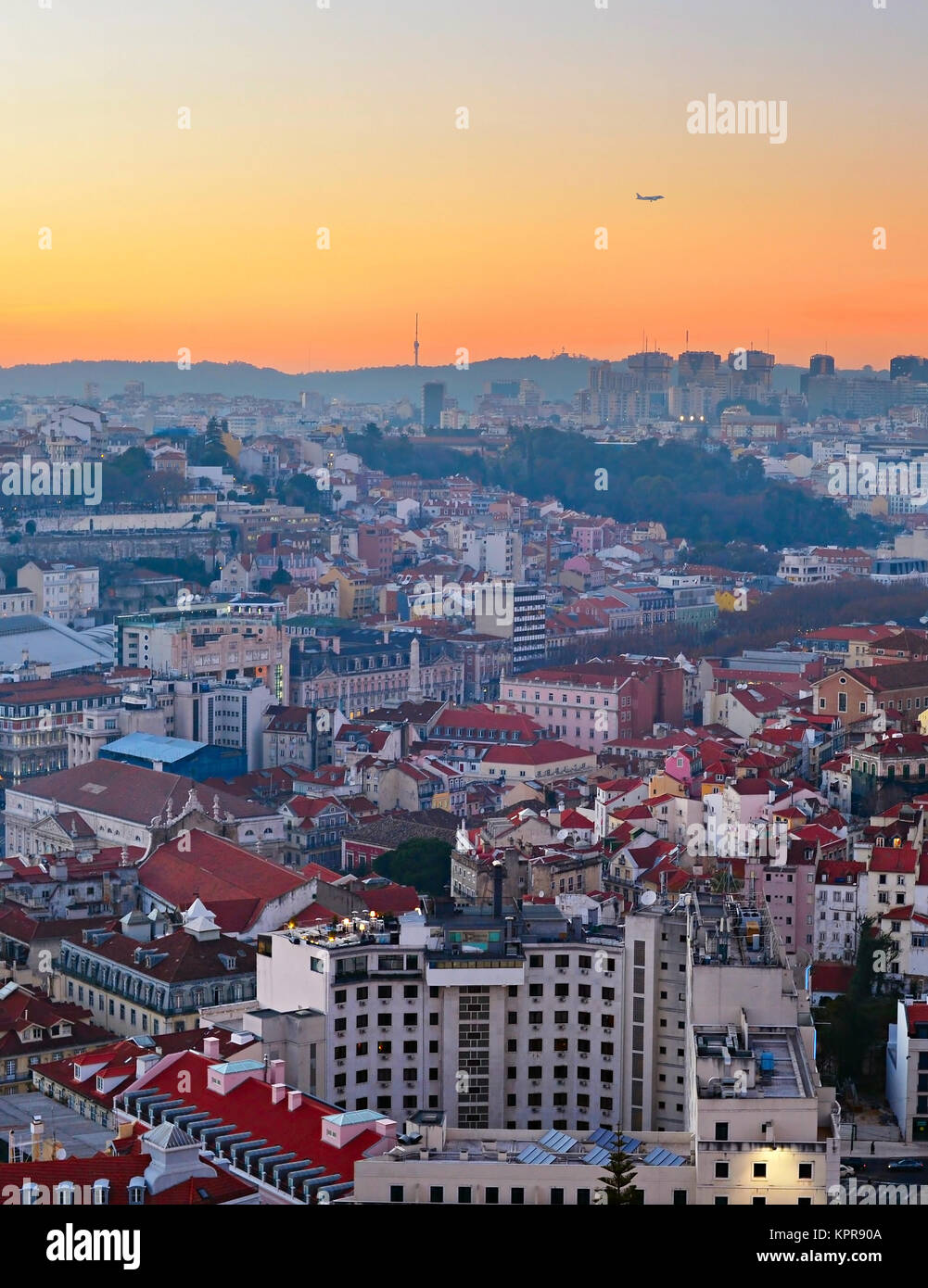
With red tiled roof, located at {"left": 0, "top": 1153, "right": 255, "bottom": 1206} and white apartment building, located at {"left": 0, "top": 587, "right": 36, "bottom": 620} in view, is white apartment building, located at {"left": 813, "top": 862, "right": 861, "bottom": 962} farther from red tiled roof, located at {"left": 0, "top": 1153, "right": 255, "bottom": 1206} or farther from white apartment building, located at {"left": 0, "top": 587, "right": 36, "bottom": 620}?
white apartment building, located at {"left": 0, "top": 587, "right": 36, "bottom": 620}

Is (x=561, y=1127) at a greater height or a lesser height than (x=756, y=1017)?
lesser

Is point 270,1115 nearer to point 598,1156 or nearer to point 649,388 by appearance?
point 598,1156

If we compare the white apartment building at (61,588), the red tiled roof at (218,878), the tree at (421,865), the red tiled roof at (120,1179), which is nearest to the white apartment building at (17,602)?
the white apartment building at (61,588)

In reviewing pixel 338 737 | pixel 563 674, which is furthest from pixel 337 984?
pixel 563 674

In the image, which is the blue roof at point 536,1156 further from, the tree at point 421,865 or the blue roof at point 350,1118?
the tree at point 421,865

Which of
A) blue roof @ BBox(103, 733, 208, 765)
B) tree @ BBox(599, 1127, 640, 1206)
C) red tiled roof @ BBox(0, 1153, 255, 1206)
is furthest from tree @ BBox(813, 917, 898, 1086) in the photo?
blue roof @ BBox(103, 733, 208, 765)

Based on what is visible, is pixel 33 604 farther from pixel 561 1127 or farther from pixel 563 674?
pixel 561 1127
